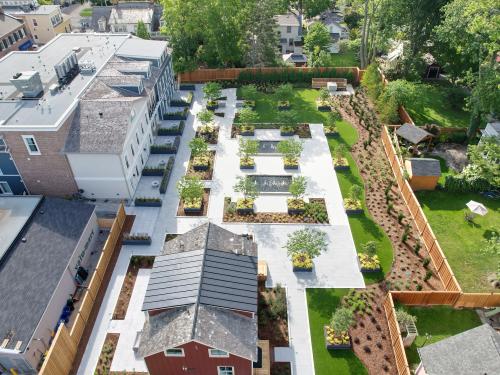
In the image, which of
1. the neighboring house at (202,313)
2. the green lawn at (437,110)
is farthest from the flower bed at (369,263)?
the green lawn at (437,110)

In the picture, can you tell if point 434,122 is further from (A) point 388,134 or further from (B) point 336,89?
(B) point 336,89

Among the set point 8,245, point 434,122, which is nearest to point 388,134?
point 434,122

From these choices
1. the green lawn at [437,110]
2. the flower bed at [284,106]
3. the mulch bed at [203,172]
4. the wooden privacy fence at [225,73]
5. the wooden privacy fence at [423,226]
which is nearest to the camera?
the wooden privacy fence at [423,226]

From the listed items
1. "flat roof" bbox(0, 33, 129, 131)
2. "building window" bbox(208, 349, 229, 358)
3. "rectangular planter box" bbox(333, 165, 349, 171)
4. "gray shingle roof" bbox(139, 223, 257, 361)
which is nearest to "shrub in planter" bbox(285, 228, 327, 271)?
"gray shingle roof" bbox(139, 223, 257, 361)

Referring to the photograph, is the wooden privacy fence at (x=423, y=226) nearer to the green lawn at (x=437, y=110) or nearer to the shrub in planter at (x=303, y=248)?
the green lawn at (x=437, y=110)

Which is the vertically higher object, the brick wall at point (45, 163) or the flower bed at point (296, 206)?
the brick wall at point (45, 163)

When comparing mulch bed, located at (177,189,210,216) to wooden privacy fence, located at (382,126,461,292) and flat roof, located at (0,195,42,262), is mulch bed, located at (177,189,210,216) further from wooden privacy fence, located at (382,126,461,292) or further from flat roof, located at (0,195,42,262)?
wooden privacy fence, located at (382,126,461,292)
